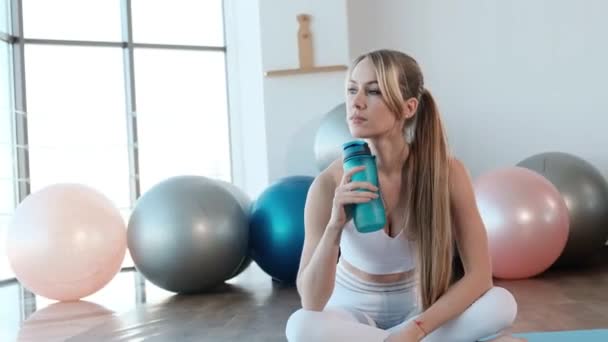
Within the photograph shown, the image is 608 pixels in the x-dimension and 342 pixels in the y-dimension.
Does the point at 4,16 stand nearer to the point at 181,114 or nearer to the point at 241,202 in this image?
the point at 181,114

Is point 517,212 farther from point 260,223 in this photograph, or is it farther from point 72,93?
point 72,93

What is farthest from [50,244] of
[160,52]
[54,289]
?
[160,52]

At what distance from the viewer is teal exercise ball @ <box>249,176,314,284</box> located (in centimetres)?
281

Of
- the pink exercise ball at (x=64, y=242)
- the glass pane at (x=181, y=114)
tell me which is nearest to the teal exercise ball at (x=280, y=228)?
the pink exercise ball at (x=64, y=242)

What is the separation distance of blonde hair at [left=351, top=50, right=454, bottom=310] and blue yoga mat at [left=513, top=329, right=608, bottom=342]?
0.52 m

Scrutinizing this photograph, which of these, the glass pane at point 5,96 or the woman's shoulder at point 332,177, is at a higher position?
the glass pane at point 5,96

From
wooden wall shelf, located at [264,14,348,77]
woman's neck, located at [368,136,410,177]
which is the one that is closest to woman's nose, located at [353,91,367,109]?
woman's neck, located at [368,136,410,177]

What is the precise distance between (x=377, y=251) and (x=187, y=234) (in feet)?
4.88

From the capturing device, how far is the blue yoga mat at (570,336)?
162 centimetres

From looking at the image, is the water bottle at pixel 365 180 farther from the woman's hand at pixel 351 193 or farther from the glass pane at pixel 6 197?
the glass pane at pixel 6 197

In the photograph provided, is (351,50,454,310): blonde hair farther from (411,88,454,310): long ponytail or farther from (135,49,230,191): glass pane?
(135,49,230,191): glass pane

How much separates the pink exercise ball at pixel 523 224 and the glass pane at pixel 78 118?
2.63 meters

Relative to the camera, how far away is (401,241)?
1338 mm

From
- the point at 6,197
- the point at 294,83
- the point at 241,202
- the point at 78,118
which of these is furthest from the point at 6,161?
the point at 294,83
